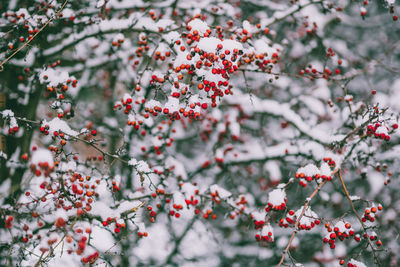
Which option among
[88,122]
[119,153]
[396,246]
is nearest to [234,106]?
[88,122]

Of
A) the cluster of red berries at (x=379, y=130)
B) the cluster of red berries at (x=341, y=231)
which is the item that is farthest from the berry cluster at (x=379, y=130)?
the cluster of red berries at (x=341, y=231)

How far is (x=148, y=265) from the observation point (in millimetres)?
5168

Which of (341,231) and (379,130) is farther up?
(379,130)

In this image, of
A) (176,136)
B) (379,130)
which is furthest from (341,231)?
(176,136)

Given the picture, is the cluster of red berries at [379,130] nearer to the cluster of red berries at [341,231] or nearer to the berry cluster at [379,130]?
the berry cluster at [379,130]

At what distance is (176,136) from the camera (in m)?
6.14

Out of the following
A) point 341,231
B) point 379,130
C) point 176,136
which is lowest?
point 176,136

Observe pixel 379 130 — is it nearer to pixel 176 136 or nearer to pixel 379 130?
pixel 379 130

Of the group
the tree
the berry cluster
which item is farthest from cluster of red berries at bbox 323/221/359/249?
the berry cluster

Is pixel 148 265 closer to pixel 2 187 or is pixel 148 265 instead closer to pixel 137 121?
pixel 2 187

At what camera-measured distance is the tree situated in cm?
291

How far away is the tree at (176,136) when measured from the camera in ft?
9.53

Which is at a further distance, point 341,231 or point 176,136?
point 176,136

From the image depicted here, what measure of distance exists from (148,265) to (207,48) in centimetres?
392
